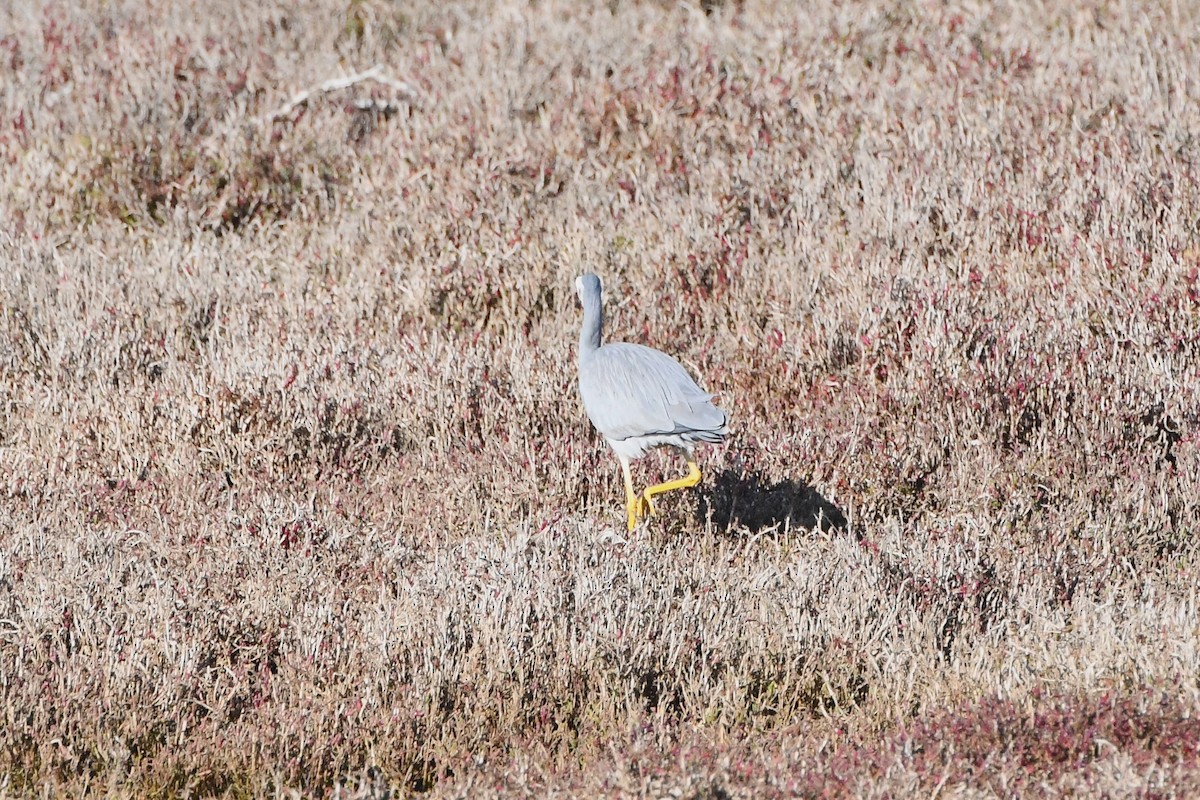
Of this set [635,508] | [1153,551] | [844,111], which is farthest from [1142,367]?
[844,111]

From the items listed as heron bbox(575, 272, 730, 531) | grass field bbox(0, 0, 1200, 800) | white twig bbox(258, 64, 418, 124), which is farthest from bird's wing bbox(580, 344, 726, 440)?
white twig bbox(258, 64, 418, 124)

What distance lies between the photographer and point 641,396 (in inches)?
182

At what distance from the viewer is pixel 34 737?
11.7 ft

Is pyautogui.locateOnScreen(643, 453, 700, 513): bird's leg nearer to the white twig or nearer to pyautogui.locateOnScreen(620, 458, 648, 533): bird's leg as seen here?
pyautogui.locateOnScreen(620, 458, 648, 533): bird's leg

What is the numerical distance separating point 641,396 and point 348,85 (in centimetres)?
455

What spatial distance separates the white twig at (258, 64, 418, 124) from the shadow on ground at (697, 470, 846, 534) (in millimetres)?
4194

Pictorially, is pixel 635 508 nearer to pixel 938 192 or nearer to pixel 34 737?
pixel 34 737

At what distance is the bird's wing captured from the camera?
4.56 metres

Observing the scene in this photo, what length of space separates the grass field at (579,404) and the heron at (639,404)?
0.28 metres

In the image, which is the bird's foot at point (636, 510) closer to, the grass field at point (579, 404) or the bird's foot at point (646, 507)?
the bird's foot at point (646, 507)

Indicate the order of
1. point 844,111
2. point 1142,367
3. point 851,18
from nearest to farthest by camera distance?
point 1142,367 < point 844,111 < point 851,18

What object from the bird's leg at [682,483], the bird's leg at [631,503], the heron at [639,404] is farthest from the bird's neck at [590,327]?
the bird's leg at [682,483]

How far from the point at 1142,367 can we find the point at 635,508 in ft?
6.90

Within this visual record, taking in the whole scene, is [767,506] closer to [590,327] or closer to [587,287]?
[590,327]
